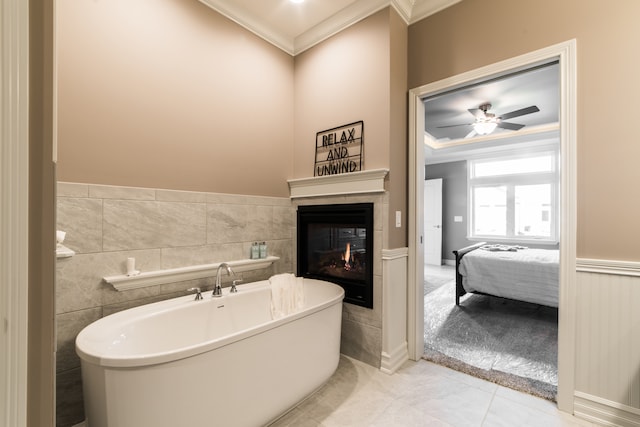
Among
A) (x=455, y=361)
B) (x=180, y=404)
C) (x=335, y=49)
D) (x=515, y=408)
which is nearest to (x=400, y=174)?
(x=335, y=49)

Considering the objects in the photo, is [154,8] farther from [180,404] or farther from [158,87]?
[180,404]

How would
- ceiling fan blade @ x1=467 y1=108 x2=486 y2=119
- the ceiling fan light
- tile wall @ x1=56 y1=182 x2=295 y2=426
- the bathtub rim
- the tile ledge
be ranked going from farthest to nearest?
1. ceiling fan blade @ x1=467 y1=108 x2=486 y2=119
2. the ceiling fan light
3. the tile ledge
4. tile wall @ x1=56 y1=182 x2=295 y2=426
5. the bathtub rim

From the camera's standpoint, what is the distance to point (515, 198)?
19.9 feet

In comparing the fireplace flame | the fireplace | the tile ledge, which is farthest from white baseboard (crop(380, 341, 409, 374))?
the tile ledge

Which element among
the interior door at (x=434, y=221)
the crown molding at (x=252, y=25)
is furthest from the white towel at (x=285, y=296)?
the interior door at (x=434, y=221)

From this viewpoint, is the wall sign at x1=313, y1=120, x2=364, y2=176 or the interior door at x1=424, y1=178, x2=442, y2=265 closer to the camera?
the wall sign at x1=313, y1=120, x2=364, y2=176

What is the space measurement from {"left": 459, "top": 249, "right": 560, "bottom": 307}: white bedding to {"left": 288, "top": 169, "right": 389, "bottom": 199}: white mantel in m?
2.10

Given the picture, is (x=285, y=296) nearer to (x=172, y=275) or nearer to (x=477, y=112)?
(x=172, y=275)

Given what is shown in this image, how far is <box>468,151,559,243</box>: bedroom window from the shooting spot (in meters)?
5.70

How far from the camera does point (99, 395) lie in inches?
48.1

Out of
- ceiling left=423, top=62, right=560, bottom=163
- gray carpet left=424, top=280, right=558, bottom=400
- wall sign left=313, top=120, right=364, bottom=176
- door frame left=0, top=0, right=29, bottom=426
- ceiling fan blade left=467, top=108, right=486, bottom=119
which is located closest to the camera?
door frame left=0, top=0, right=29, bottom=426

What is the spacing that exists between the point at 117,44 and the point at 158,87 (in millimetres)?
317

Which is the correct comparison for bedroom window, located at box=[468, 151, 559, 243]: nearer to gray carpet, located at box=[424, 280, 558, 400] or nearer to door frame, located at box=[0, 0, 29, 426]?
gray carpet, located at box=[424, 280, 558, 400]

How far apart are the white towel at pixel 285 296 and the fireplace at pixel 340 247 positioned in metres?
0.41
